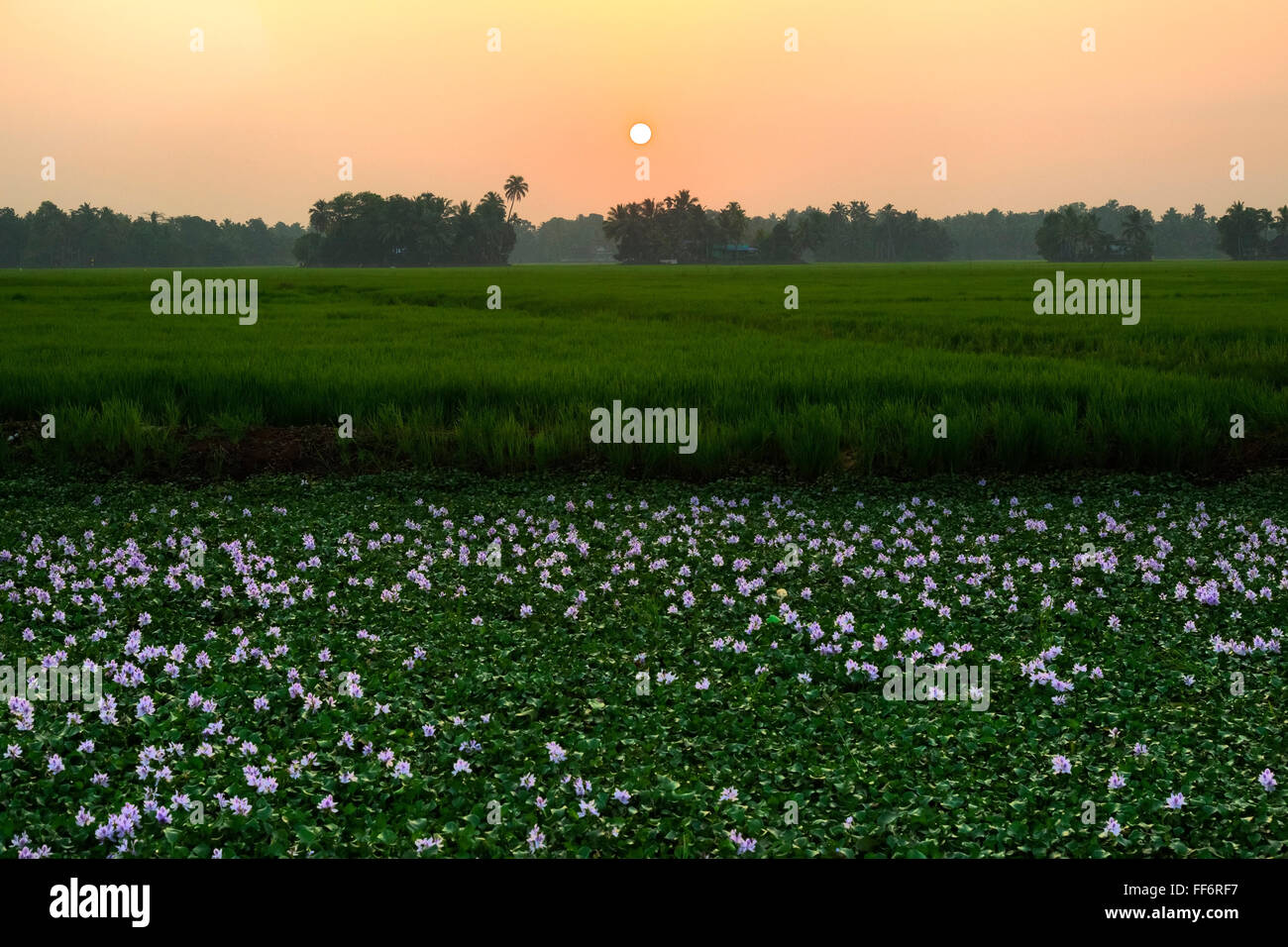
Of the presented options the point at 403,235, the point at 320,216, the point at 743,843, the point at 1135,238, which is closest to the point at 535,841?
the point at 743,843

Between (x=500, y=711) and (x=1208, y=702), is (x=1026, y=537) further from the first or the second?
→ (x=500, y=711)

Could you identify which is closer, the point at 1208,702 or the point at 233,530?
the point at 1208,702

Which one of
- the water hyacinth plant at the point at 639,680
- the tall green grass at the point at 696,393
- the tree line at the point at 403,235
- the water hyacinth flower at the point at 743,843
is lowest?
the water hyacinth flower at the point at 743,843

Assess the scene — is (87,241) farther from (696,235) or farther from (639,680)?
(639,680)

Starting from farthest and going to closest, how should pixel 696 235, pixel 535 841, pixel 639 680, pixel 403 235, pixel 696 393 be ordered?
pixel 696 235 < pixel 403 235 < pixel 696 393 < pixel 639 680 < pixel 535 841

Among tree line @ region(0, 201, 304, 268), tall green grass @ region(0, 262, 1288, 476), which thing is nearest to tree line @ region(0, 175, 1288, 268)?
tree line @ region(0, 201, 304, 268)

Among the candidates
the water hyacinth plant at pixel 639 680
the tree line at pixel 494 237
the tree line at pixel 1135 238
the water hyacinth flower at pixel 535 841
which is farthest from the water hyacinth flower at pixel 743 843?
the tree line at pixel 1135 238

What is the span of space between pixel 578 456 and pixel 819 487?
2395 millimetres

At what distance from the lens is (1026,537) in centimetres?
755

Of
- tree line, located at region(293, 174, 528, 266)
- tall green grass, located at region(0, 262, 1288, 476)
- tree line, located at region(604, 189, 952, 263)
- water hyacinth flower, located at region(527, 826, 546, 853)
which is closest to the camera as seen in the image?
water hyacinth flower, located at region(527, 826, 546, 853)

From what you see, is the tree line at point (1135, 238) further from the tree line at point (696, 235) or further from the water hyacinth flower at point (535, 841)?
the water hyacinth flower at point (535, 841)

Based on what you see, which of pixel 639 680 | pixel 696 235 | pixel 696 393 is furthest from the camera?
pixel 696 235

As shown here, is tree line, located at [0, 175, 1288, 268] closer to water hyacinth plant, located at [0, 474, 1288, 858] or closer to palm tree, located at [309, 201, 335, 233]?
palm tree, located at [309, 201, 335, 233]
